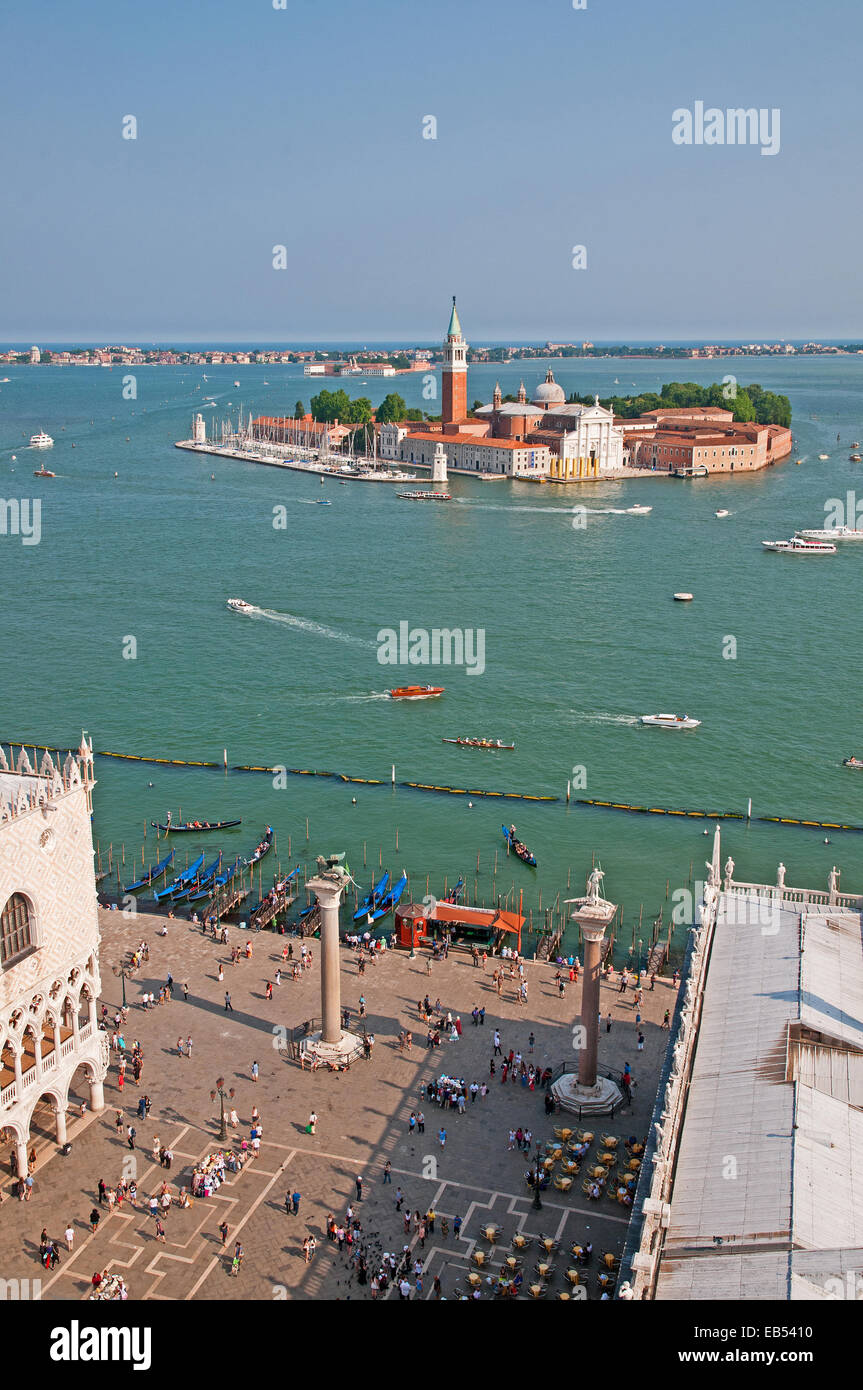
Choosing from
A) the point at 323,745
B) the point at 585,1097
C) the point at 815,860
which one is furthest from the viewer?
the point at 323,745

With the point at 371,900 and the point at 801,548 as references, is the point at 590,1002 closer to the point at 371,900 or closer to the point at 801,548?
the point at 371,900

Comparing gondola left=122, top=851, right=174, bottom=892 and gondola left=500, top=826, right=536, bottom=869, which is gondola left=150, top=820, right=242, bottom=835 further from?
gondola left=500, top=826, right=536, bottom=869

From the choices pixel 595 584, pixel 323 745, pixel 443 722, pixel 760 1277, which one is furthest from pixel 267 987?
pixel 595 584

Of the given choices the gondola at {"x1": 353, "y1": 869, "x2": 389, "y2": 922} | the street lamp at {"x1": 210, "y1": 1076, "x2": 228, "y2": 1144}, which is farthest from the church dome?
the street lamp at {"x1": 210, "y1": 1076, "x2": 228, "y2": 1144}

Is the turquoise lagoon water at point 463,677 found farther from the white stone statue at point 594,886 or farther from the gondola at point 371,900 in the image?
the white stone statue at point 594,886

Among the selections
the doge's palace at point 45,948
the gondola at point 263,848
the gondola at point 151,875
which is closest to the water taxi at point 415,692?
the gondola at point 263,848

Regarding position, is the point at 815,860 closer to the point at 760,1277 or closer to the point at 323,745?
the point at 323,745
